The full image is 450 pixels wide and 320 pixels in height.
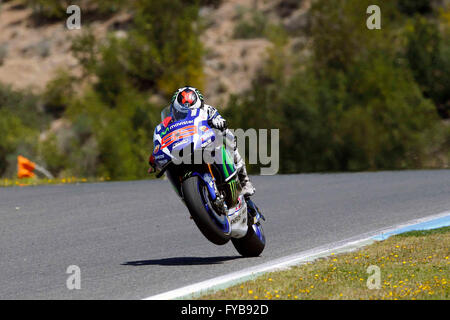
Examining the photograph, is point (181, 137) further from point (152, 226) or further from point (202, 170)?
point (152, 226)

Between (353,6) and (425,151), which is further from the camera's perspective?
(353,6)

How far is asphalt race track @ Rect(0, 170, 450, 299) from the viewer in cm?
828

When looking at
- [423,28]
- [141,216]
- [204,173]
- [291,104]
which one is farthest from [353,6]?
[204,173]

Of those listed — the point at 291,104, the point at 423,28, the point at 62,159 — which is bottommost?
the point at 62,159

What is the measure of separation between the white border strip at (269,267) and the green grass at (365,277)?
0.16 metres

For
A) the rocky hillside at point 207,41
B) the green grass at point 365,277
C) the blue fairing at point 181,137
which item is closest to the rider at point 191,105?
the blue fairing at point 181,137

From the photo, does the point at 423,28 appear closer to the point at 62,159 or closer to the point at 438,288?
the point at 62,159

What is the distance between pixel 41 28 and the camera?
6688 cm

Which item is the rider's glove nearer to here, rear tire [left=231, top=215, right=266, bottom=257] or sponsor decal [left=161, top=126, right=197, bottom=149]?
sponsor decal [left=161, top=126, right=197, bottom=149]

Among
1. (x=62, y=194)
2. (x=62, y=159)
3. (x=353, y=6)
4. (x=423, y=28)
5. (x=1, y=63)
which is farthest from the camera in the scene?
(x=1, y=63)

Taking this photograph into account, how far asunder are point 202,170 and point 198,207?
0.48 metres

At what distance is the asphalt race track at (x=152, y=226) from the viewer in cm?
828
